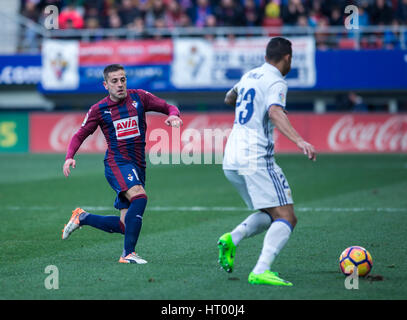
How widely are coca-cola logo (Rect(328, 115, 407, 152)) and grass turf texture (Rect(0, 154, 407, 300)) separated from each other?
19.8ft

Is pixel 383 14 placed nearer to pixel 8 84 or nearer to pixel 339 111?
pixel 339 111

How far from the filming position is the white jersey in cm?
567

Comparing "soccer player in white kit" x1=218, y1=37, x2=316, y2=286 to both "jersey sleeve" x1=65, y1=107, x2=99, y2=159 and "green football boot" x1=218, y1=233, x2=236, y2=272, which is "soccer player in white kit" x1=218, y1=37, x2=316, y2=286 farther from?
"jersey sleeve" x1=65, y1=107, x2=99, y2=159

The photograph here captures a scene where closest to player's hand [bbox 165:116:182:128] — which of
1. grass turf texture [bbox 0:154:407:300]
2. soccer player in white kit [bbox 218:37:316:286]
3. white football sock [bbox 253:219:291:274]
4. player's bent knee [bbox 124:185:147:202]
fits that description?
player's bent knee [bbox 124:185:147:202]

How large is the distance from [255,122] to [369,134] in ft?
57.3

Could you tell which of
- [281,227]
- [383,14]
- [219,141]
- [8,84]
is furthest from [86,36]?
[281,227]

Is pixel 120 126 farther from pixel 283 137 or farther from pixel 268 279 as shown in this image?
pixel 283 137

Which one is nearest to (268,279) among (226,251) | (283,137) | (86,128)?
(226,251)

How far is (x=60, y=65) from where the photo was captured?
2470 cm

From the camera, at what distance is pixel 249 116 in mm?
5730

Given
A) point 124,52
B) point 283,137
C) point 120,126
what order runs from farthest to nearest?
1. point 124,52
2. point 283,137
3. point 120,126

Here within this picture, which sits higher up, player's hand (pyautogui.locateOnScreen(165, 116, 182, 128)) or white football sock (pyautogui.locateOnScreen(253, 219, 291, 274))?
player's hand (pyautogui.locateOnScreen(165, 116, 182, 128))

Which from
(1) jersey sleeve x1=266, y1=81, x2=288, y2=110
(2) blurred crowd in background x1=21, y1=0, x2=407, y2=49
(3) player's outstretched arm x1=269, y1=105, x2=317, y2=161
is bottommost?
(3) player's outstretched arm x1=269, y1=105, x2=317, y2=161

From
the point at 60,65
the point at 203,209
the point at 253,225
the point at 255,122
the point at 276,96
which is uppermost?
the point at 60,65
